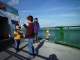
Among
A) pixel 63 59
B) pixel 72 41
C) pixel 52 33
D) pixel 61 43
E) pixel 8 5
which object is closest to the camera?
pixel 63 59

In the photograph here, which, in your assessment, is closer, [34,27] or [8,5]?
[34,27]

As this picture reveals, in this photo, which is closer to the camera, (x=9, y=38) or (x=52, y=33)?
(x=9, y=38)

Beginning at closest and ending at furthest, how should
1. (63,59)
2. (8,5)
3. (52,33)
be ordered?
(63,59), (8,5), (52,33)

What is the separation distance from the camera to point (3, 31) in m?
10.5

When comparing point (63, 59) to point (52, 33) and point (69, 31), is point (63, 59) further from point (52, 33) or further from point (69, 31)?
point (52, 33)

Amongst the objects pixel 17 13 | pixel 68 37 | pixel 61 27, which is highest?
pixel 17 13

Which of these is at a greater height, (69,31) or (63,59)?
(69,31)

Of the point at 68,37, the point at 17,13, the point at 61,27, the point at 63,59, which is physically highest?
the point at 17,13

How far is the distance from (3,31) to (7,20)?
886mm

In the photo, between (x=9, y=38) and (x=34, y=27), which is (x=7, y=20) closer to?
(x=9, y=38)

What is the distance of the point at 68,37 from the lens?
29.7 feet

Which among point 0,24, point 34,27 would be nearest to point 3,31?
point 0,24

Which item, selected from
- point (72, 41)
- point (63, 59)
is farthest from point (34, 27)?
point (72, 41)

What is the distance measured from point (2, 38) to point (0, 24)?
42.5 inches
